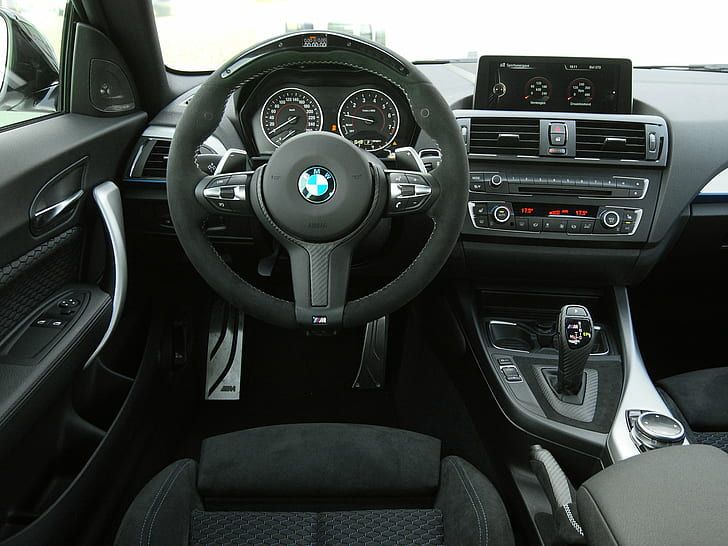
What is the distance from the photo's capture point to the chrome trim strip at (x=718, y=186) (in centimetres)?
189

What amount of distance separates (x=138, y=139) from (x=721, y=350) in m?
2.17

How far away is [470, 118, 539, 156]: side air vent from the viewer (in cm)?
183

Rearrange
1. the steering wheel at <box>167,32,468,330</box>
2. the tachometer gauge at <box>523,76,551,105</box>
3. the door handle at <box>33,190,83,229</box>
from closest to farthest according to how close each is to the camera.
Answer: the steering wheel at <box>167,32,468,330</box>, the door handle at <box>33,190,83,229</box>, the tachometer gauge at <box>523,76,551,105</box>

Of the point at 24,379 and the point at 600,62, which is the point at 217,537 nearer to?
the point at 24,379

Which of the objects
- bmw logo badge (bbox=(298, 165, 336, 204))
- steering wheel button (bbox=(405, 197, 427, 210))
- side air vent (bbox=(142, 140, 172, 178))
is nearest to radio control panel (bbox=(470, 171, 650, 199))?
steering wheel button (bbox=(405, 197, 427, 210))

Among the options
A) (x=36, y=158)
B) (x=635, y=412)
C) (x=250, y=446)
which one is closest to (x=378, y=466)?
(x=250, y=446)

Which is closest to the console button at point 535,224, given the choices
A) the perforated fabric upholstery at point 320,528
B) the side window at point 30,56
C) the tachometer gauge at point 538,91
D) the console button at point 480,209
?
the console button at point 480,209

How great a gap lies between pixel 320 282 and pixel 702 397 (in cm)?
112

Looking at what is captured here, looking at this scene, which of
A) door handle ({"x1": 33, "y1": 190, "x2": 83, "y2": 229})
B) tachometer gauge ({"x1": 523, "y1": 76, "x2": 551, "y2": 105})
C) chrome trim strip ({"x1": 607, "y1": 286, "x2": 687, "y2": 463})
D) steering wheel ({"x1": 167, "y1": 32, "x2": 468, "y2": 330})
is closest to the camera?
steering wheel ({"x1": 167, "y1": 32, "x2": 468, "y2": 330})

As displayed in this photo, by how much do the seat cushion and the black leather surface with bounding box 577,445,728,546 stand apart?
64cm

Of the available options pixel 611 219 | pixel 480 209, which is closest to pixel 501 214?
pixel 480 209

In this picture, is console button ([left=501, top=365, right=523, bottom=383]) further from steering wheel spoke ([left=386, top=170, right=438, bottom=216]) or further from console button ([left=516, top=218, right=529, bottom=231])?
steering wheel spoke ([left=386, top=170, right=438, bottom=216])

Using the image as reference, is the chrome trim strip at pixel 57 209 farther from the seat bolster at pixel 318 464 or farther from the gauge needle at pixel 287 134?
the seat bolster at pixel 318 464

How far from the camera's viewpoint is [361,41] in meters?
1.19
